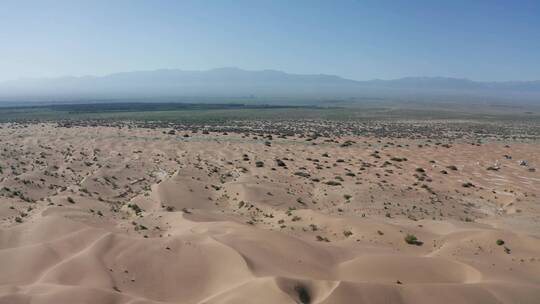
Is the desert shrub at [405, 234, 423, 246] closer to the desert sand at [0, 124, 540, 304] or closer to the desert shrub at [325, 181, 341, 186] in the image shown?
the desert sand at [0, 124, 540, 304]

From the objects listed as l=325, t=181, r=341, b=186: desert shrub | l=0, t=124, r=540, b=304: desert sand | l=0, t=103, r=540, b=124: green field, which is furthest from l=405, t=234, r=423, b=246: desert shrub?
l=0, t=103, r=540, b=124: green field

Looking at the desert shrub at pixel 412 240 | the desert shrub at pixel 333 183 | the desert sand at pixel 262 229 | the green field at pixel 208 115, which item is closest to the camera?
the desert sand at pixel 262 229

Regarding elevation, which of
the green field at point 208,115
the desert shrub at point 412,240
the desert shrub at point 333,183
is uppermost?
the green field at point 208,115

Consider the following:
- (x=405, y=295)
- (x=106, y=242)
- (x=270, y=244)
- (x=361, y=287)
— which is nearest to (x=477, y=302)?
(x=405, y=295)

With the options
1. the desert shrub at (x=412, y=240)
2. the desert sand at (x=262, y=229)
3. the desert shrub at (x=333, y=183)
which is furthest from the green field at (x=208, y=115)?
the desert shrub at (x=412, y=240)

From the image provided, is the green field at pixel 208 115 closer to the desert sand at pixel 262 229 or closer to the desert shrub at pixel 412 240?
the desert sand at pixel 262 229

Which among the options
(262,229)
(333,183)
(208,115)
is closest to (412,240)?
(262,229)

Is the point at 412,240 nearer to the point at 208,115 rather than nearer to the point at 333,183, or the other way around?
the point at 333,183

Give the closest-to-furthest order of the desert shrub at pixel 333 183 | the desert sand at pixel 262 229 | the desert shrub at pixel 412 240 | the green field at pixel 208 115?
the desert sand at pixel 262 229 → the desert shrub at pixel 412 240 → the desert shrub at pixel 333 183 → the green field at pixel 208 115

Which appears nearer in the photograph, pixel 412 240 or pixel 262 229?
pixel 412 240

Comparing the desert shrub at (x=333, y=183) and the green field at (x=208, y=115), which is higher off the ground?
the green field at (x=208, y=115)
